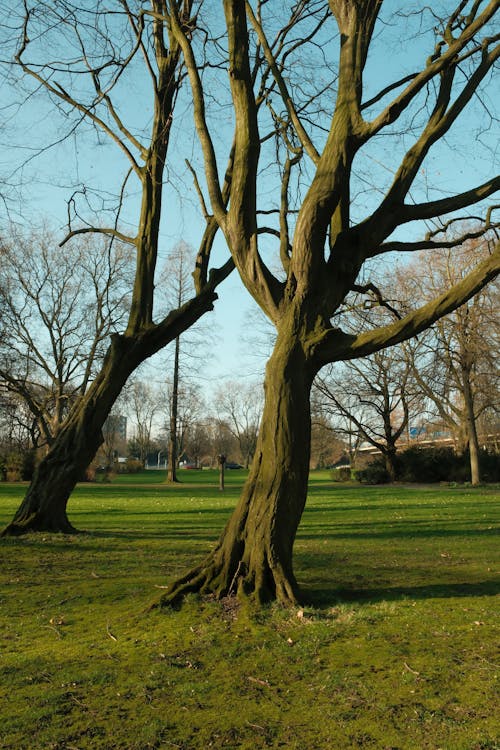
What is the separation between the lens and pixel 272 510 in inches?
233

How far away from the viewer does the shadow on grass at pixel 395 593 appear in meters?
6.28

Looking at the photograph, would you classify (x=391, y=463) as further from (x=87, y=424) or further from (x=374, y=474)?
(x=87, y=424)

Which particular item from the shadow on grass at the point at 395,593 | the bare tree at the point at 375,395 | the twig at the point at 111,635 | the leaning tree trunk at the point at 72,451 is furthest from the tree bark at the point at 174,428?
the twig at the point at 111,635

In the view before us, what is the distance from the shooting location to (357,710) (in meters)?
3.74

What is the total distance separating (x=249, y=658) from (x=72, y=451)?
277 inches

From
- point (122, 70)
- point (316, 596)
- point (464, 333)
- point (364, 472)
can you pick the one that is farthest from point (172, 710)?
point (364, 472)

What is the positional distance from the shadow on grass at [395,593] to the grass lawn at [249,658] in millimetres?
32

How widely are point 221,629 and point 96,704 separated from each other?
1.60m

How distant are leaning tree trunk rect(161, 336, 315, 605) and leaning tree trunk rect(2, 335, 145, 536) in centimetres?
536

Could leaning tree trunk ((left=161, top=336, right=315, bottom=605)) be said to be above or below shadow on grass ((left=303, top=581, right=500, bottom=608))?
above

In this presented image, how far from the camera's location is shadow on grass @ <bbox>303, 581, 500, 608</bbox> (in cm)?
628

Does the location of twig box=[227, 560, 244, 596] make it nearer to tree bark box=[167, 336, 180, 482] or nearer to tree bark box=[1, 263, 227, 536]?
tree bark box=[1, 263, 227, 536]

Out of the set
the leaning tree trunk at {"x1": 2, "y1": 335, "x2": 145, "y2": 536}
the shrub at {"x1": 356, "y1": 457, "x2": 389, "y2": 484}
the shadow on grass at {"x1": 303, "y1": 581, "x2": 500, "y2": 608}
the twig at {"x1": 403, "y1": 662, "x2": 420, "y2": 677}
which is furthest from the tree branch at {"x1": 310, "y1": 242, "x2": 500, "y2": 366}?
the shrub at {"x1": 356, "y1": 457, "x2": 389, "y2": 484}

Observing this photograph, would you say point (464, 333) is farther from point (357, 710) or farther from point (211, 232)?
point (357, 710)
